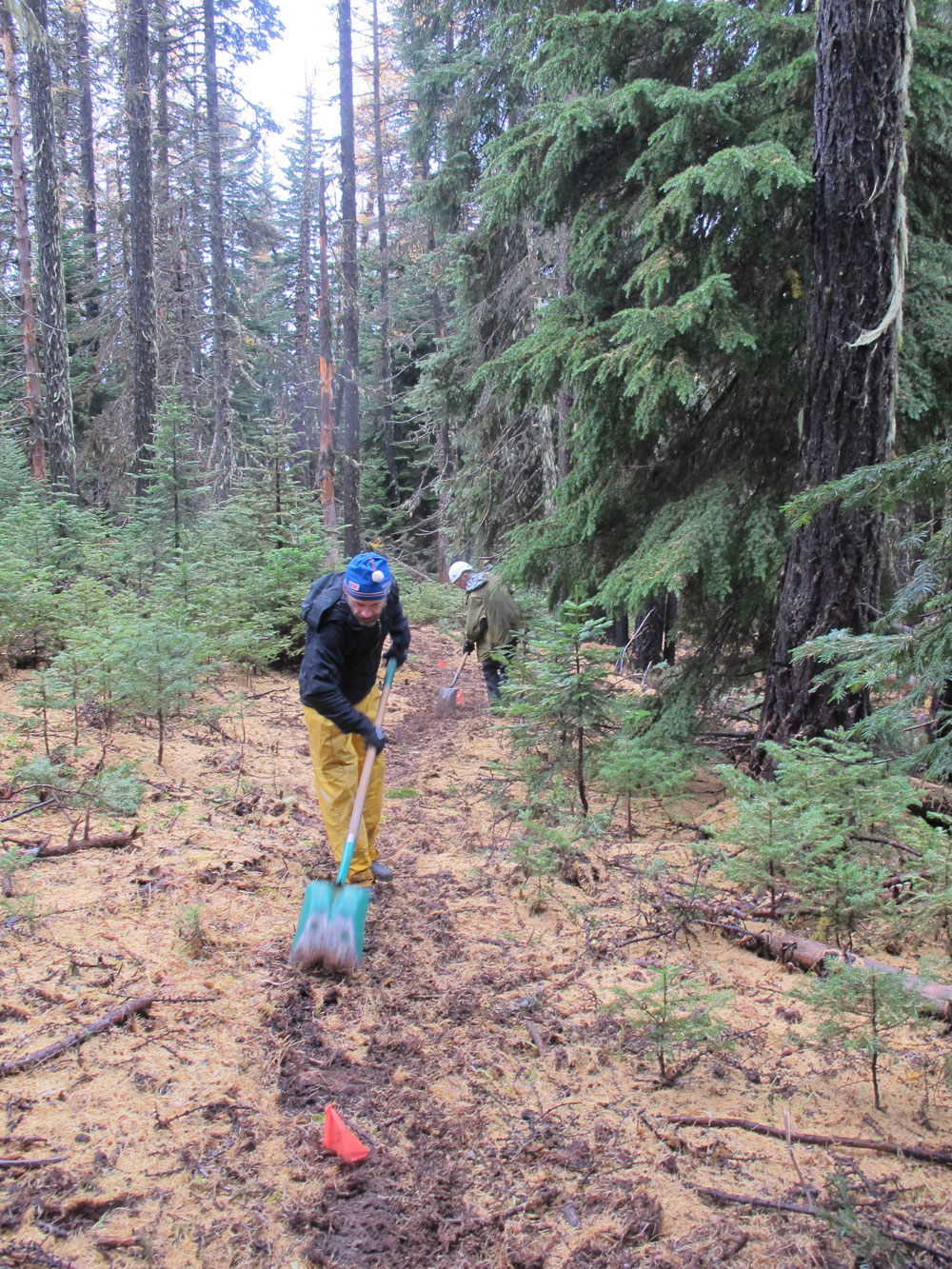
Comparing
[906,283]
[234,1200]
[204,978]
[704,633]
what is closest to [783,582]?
[704,633]

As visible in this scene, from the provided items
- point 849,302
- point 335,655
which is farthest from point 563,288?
point 335,655

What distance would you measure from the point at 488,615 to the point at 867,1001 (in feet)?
23.9

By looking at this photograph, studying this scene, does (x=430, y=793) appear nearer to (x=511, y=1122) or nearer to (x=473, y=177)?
(x=511, y=1122)

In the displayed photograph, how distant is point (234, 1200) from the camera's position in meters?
2.44

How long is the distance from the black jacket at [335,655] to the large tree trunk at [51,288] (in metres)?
11.1

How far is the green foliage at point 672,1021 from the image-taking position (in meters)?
2.90

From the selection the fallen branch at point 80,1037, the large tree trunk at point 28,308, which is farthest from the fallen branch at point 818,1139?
the large tree trunk at point 28,308

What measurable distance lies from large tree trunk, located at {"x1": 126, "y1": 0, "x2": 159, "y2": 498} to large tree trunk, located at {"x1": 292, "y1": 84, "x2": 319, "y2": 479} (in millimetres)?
17344

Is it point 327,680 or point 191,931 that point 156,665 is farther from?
point 191,931

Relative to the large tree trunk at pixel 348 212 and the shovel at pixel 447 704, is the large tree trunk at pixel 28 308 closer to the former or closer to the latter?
the large tree trunk at pixel 348 212

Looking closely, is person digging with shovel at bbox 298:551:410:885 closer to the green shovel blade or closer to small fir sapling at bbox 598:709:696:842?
the green shovel blade

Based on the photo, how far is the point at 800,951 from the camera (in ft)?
12.2

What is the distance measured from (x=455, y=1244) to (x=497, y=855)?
10.2ft

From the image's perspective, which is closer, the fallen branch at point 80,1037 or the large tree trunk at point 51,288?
the fallen branch at point 80,1037
